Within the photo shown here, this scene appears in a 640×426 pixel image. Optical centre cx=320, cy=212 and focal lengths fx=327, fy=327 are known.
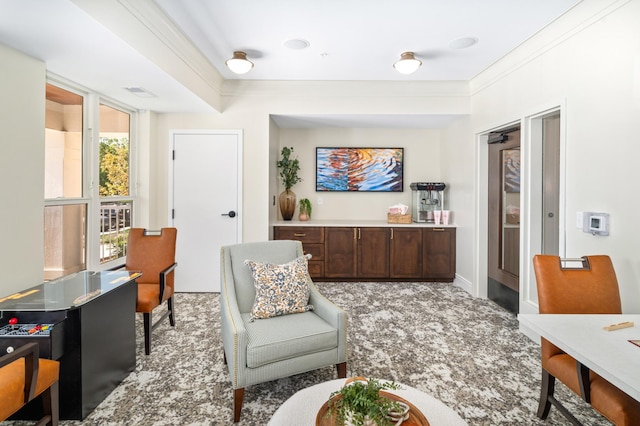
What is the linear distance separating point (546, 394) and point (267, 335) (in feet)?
5.32

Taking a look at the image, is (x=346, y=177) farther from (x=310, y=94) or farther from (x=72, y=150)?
(x=72, y=150)

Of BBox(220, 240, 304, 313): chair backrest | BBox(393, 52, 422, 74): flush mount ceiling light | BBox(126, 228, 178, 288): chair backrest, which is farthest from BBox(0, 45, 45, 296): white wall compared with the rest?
BBox(393, 52, 422, 74): flush mount ceiling light

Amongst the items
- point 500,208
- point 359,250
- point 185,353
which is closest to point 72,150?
point 185,353

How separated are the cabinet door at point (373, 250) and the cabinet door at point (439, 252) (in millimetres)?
541

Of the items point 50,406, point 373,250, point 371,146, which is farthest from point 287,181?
point 50,406

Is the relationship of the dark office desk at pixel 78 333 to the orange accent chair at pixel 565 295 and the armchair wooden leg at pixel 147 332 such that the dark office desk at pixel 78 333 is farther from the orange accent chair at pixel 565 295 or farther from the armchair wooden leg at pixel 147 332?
the orange accent chair at pixel 565 295

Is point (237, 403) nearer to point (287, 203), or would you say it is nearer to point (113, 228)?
point (113, 228)

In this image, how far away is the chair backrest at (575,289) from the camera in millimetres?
1816

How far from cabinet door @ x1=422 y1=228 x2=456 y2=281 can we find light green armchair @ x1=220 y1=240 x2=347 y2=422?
2686mm

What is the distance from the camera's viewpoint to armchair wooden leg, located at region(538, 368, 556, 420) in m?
1.83

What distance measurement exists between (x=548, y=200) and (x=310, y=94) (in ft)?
9.54

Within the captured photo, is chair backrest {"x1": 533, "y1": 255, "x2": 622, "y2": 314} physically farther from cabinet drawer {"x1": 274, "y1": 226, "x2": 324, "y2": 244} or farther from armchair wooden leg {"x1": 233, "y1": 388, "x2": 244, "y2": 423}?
cabinet drawer {"x1": 274, "y1": 226, "x2": 324, "y2": 244}

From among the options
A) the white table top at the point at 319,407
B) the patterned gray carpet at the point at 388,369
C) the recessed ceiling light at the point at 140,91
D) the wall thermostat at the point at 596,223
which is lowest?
the patterned gray carpet at the point at 388,369

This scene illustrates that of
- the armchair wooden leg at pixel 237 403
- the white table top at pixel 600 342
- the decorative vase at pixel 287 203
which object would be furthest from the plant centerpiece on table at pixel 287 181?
the white table top at pixel 600 342
